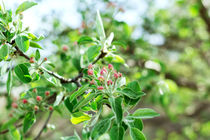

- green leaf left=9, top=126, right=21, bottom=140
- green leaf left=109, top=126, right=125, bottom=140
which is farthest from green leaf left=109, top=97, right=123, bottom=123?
green leaf left=9, top=126, right=21, bottom=140

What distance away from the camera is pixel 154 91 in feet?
6.19

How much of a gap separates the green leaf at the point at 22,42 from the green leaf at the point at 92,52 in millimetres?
250

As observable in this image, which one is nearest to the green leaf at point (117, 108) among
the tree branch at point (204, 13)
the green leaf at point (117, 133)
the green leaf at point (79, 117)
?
the green leaf at point (117, 133)

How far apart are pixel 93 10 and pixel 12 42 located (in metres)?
1.21

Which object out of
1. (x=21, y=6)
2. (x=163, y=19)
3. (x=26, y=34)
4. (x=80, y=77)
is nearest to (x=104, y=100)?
(x=80, y=77)

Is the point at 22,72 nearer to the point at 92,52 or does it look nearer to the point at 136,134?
the point at 92,52

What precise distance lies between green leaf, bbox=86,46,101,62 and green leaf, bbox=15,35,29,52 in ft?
0.82

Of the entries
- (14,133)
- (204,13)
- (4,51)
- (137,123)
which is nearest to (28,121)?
(14,133)

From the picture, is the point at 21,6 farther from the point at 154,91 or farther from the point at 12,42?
the point at 154,91

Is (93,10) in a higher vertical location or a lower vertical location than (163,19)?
higher

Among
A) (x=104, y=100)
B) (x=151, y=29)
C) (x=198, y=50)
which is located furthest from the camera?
(x=198, y=50)

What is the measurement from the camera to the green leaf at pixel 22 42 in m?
0.74

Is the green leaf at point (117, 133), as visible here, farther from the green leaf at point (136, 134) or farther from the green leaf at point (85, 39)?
the green leaf at point (85, 39)

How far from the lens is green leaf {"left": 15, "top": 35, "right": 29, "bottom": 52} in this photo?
740mm
